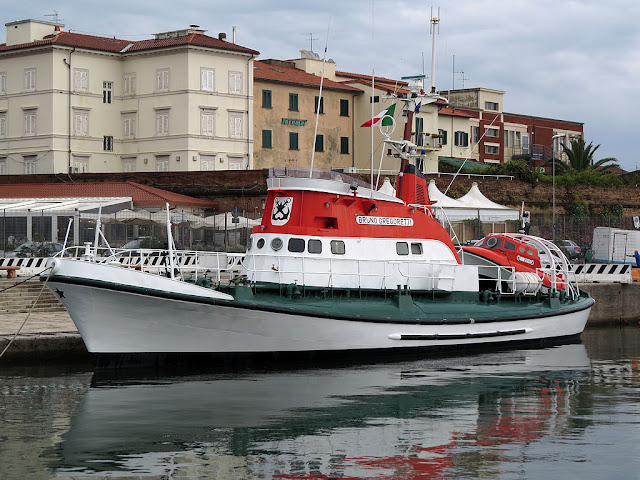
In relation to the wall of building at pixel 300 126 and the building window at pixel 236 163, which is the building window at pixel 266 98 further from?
the building window at pixel 236 163

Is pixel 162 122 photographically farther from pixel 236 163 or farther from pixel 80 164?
pixel 80 164

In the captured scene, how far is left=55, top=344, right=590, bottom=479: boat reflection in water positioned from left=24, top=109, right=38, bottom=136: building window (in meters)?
39.8

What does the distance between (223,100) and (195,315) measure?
38.3 meters

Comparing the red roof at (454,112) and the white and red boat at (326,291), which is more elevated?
the red roof at (454,112)

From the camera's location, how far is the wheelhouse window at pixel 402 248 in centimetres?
2316

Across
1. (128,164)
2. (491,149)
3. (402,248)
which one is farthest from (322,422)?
(491,149)

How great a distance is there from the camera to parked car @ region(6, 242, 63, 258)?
37.5m

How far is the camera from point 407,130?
24.5 meters

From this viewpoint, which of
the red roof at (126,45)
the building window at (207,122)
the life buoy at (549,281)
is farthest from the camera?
the building window at (207,122)

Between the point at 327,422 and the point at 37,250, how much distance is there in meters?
25.3

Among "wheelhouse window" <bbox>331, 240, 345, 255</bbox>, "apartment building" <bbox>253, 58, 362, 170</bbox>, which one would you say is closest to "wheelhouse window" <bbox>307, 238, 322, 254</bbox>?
"wheelhouse window" <bbox>331, 240, 345, 255</bbox>

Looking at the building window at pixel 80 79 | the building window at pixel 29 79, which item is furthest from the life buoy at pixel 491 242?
the building window at pixel 29 79

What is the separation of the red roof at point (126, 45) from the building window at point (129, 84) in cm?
145

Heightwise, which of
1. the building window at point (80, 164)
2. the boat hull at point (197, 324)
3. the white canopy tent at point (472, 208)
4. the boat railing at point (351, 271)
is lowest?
the boat hull at point (197, 324)
